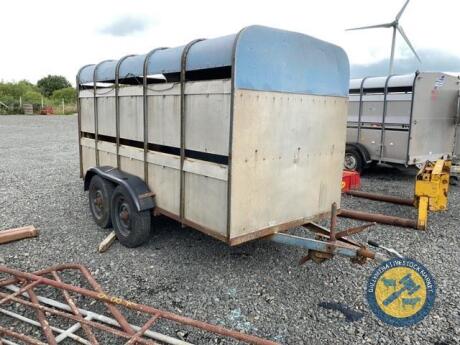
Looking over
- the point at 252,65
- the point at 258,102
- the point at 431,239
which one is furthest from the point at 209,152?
the point at 431,239

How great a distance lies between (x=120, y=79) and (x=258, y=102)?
264 centimetres

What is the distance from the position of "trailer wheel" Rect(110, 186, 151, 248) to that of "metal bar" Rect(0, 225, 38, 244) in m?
1.19

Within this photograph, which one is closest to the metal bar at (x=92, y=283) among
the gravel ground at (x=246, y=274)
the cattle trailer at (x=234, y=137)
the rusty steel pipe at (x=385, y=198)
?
the gravel ground at (x=246, y=274)

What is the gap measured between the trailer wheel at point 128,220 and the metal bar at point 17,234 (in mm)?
1194

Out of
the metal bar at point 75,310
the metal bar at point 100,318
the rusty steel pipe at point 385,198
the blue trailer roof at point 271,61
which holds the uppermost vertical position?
the blue trailer roof at point 271,61

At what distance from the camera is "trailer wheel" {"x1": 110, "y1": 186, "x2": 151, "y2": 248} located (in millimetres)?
5246

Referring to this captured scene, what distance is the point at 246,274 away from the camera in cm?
472

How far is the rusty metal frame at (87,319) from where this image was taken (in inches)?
122

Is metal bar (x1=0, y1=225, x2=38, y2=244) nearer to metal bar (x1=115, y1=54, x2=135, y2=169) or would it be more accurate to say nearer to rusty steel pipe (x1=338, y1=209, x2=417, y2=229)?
metal bar (x1=115, y1=54, x2=135, y2=169)

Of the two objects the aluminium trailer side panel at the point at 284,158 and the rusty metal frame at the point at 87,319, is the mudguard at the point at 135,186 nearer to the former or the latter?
the rusty metal frame at the point at 87,319

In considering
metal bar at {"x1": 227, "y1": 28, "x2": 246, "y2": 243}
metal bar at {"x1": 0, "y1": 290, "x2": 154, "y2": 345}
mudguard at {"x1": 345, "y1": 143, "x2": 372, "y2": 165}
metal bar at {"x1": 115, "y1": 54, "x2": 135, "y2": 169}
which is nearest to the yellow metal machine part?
metal bar at {"x1": 227, "y1": 28, "x2": 246, "y2": 243}

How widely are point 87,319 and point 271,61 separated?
309 cm

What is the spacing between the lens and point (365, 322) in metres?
3.77

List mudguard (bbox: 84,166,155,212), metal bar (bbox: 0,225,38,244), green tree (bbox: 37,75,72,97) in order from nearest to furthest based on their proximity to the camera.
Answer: mudguard (bbox: 84,166,155,212)
metal bar (bbox: 0,225,38,244)
green tree (bbox: 37,75,72,97)
